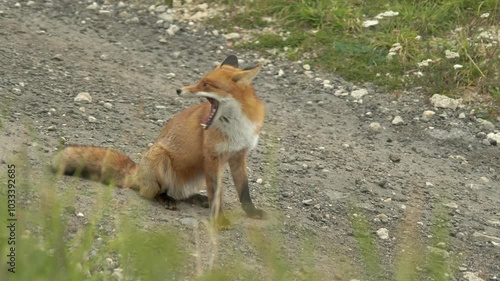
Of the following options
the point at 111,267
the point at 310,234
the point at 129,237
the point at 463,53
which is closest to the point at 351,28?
the point at 463,53

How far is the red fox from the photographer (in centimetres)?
588

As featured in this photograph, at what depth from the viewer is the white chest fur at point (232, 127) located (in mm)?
5887

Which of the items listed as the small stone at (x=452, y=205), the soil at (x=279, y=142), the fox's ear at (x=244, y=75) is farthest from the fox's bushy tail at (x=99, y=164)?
the small stone at (x=452, y=205)

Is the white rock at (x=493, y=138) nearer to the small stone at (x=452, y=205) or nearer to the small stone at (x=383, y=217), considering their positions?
the small stone at (x=452, y=205)

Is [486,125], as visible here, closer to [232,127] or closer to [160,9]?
[232,127]

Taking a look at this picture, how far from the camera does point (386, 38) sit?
9672 mm

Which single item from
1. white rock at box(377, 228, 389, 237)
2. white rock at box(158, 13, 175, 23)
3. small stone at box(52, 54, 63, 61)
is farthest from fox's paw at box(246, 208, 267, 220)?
white rock at box(158, 13, 175, 23)

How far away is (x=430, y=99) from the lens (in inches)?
348

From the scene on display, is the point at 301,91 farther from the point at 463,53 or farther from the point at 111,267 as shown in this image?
the point at 111,267

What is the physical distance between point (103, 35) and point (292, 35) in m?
2.21

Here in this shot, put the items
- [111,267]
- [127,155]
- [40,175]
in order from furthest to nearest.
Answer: [127,155], [40,175], [111,267]

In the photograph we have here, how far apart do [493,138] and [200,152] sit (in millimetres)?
3361

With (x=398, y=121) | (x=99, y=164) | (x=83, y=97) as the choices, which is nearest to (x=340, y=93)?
(x=398, y=121)

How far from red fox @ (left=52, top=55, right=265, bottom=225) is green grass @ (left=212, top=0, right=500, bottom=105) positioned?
3351 millimetres
